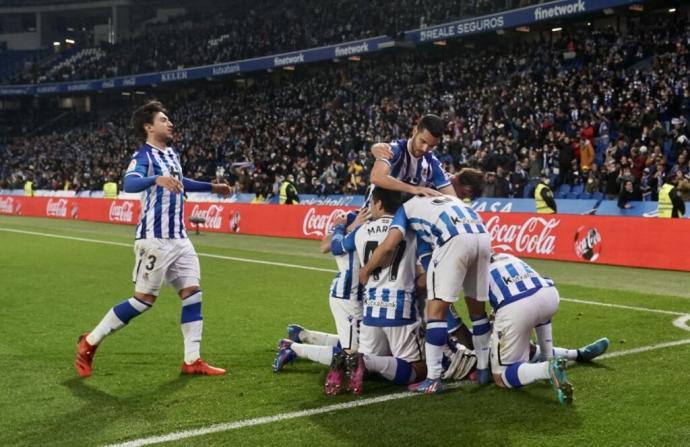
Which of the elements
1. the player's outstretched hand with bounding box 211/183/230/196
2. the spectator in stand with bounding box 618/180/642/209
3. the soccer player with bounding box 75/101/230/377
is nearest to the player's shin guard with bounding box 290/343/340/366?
the soccer player with bounding box 75/101/230/377

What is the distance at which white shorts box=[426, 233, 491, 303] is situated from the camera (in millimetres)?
6023

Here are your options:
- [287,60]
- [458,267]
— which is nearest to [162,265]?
[458,267]

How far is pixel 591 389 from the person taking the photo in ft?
20.2

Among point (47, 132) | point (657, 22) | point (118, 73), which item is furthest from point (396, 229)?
point (47, 132)

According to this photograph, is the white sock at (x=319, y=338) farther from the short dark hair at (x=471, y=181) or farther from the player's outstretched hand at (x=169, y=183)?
the player's outstretched hand at (x=169, y=183)

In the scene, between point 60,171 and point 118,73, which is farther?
point 118,73

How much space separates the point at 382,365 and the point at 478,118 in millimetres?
25300

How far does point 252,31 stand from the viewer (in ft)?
172

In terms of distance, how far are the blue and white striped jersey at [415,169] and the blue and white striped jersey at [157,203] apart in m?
1.92

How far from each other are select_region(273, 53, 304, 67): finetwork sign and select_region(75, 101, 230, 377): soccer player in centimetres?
3800

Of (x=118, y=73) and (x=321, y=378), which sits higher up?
(x=118, y=73)

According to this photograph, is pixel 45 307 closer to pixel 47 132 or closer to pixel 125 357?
pixel 125 357

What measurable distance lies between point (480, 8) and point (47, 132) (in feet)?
143

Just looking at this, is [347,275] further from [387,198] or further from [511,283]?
[511,283]
